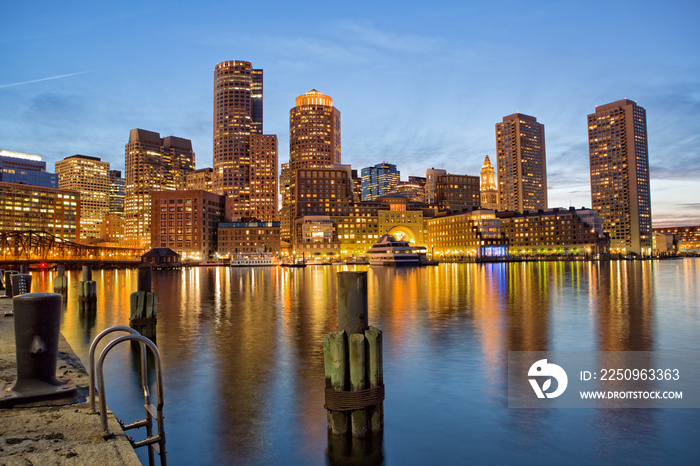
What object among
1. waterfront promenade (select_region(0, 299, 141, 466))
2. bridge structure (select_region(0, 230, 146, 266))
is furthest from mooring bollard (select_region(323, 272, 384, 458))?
bridge structure (select_region(0, 230, 146, 266))

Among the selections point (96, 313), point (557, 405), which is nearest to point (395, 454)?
point (557, 405)

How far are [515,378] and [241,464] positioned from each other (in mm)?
11849

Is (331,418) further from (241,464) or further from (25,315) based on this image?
(25,315)

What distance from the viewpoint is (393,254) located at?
602 ft

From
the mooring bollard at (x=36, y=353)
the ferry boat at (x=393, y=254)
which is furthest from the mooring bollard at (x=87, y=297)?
the ferry boat at (x=393, y=254)

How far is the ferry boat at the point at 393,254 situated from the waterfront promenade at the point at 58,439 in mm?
172725

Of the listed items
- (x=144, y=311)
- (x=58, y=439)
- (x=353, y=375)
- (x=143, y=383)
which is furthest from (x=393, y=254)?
(x=58, y=439)

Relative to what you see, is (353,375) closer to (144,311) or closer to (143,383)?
(143,383)

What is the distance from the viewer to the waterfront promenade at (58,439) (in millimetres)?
7281

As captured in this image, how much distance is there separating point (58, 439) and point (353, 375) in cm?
655

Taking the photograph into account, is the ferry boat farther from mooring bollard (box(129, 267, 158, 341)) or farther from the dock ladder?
the dock ladder

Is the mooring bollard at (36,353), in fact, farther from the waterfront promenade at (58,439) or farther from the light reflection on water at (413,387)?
the light reflection on water at (413,387)

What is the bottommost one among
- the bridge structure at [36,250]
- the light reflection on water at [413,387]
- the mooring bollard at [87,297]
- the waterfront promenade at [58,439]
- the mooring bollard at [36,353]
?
the light reflection on water at [413,387]

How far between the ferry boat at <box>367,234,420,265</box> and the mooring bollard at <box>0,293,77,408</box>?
172 metres
